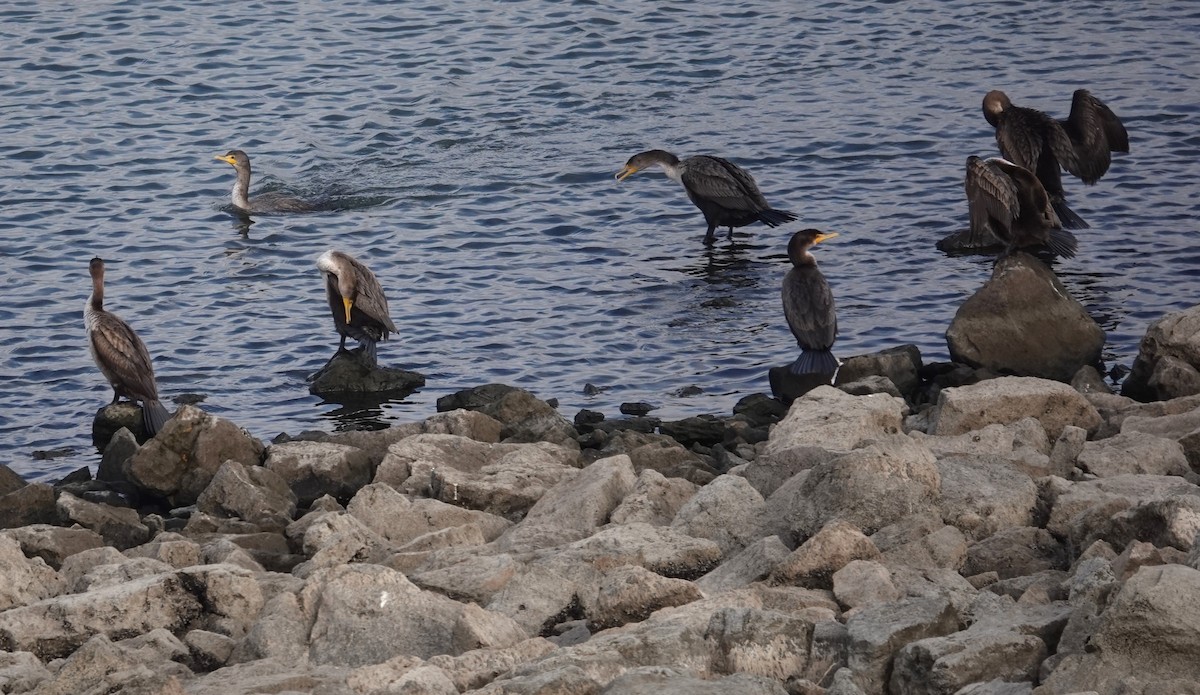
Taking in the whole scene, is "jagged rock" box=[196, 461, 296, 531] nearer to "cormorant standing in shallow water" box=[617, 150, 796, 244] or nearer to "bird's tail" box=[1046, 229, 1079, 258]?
"bird's tail" box=[1046, 229, 1079, 258]

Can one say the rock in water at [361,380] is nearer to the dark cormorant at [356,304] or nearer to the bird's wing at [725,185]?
the dark cormorant at [356,304]

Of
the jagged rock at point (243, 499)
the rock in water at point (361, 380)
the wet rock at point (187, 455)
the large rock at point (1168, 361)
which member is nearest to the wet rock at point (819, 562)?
the jagged rock at point (243, 499)

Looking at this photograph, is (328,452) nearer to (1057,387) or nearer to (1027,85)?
(1057,387)

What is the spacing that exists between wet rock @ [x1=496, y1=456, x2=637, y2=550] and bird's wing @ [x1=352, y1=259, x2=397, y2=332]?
4.37 meters

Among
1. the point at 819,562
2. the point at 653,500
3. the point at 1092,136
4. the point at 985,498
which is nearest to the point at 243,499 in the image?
the point at 653,500

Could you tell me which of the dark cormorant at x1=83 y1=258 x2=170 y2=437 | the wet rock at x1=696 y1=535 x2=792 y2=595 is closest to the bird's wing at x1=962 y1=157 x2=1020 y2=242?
the dark cormorant at x1=83 y1=258 x2=170 y2=437

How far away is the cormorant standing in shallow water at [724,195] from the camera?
47.2 ft

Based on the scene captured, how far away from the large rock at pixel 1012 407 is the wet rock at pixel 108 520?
3957 millimetres

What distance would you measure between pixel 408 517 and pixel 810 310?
4068 millimetres

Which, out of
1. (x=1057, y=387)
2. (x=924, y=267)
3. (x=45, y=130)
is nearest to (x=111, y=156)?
(x=45, y=130)

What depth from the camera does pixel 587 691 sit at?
4.70 m

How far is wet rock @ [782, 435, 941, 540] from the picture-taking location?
20.6ft

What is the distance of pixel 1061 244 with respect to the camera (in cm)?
1261

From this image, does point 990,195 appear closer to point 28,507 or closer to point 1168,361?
point 1168,361
